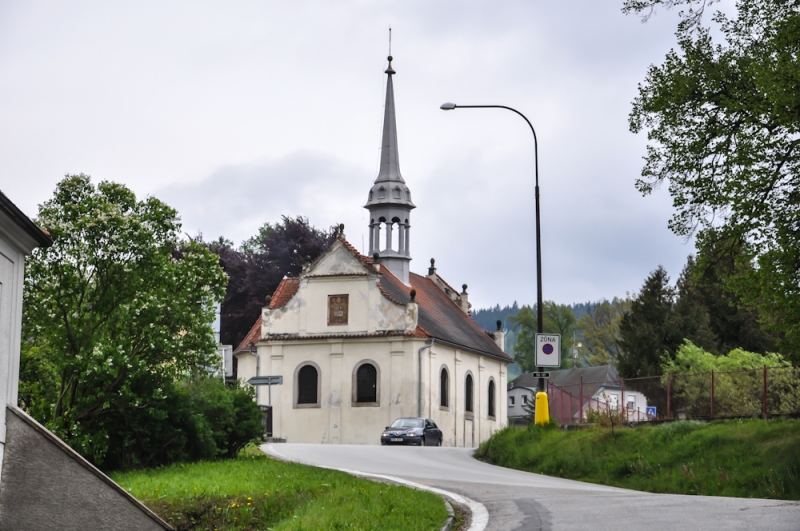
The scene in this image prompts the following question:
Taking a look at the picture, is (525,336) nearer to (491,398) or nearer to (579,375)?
(579,375)

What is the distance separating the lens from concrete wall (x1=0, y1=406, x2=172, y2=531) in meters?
13.5

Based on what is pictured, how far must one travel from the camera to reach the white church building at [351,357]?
170ft

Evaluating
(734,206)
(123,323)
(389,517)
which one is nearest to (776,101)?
(734,206)

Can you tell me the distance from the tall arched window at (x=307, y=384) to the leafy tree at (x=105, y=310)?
98.6ft

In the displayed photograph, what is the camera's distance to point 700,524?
11906 mm

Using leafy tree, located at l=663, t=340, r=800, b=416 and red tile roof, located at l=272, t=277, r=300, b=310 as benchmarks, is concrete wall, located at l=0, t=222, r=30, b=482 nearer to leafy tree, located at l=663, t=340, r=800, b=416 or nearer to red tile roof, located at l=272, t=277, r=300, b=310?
leafy tree, located at l=663, t=340, r=800, b=416

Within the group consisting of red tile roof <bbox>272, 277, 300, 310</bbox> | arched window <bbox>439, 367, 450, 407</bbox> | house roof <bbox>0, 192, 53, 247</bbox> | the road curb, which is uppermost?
red tile roof <bbox>272, 277, 300, 310</bbox>

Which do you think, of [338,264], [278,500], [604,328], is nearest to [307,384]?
[338,264]

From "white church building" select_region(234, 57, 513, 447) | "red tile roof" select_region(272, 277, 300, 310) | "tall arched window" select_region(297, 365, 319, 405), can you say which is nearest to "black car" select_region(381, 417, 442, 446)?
"white church building" select_region(234, 57, 513, 447)

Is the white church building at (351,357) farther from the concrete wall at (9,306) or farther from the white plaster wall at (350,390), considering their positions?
the concrete wall at (9,306)

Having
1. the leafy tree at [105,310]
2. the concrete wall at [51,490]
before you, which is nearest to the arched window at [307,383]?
the leafy tree at [105,310]

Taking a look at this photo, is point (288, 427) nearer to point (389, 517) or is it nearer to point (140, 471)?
point (140, 471)

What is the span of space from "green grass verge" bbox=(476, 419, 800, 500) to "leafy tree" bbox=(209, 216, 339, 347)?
37.3m

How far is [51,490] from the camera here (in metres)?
13.8
